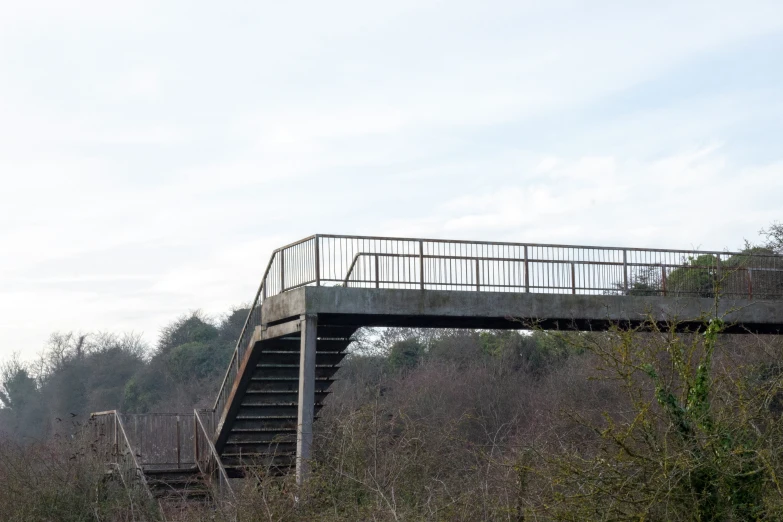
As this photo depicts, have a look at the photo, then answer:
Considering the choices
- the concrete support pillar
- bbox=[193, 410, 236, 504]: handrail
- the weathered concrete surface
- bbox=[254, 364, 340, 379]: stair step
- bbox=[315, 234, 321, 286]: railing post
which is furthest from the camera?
bbox=[254, 364, 340, 379]: stair step

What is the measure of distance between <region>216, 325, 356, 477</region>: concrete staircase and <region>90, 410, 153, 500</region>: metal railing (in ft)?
6.79

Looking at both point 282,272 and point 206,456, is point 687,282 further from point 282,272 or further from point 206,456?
point 206,456

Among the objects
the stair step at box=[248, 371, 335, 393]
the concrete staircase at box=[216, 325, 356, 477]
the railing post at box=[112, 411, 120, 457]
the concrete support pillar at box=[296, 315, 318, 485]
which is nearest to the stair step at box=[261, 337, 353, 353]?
the concrete staircase at box=[216, 325, 356, 477]

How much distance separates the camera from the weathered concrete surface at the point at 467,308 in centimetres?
1814

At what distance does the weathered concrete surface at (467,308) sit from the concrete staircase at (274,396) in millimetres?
825

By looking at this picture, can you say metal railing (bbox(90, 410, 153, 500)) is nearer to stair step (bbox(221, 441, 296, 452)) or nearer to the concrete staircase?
the concrete staircase


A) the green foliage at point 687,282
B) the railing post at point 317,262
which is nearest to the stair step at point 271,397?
the railing post at point 317,262

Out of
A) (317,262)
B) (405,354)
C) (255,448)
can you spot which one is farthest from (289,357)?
(405,354)

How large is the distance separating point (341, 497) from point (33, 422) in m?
64.0

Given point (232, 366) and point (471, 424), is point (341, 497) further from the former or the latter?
point (471, 424)

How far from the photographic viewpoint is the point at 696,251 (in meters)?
20.7

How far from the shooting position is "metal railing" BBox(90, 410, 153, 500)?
1911 centimetres

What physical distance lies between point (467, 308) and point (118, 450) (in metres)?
8.40

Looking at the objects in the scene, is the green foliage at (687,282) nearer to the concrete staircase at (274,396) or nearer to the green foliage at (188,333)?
the concrete staircase at (274,396)
